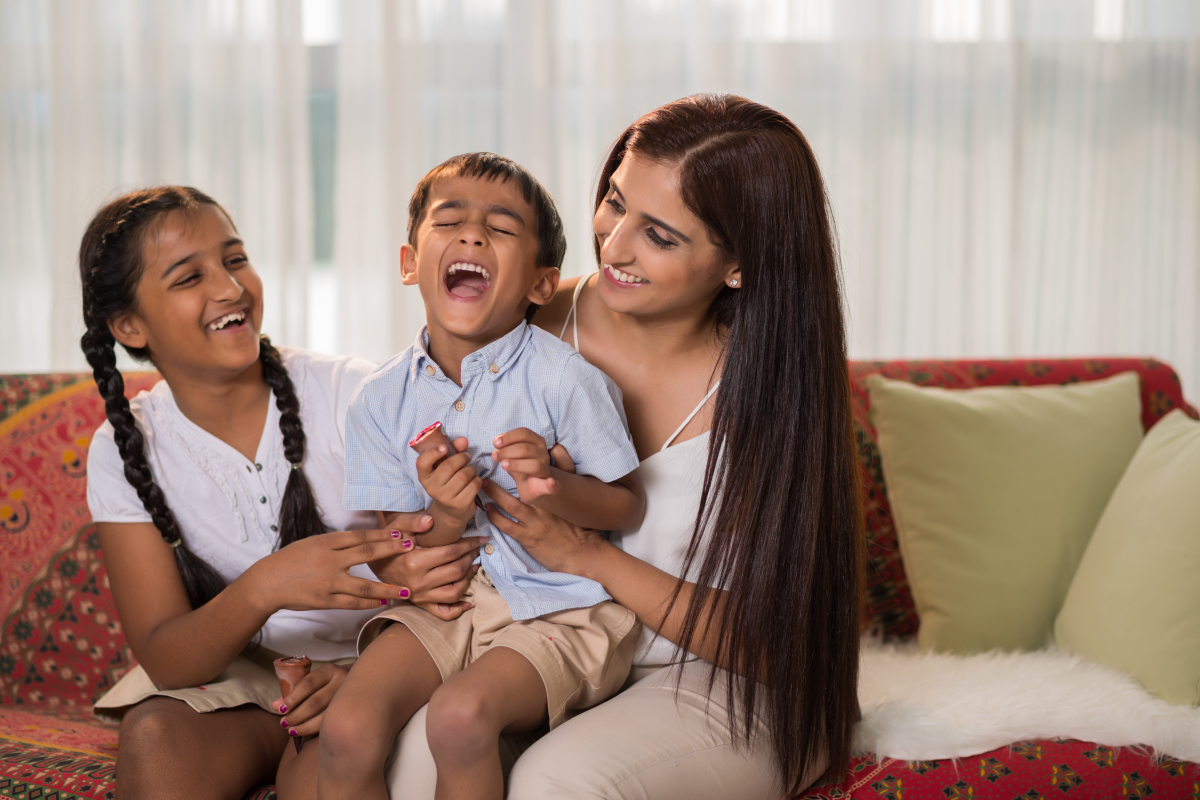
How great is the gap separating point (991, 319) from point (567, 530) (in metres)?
2.44

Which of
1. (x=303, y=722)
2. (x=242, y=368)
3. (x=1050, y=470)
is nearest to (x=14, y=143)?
(x=242, y=368)

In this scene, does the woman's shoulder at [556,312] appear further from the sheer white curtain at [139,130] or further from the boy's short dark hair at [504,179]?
the sheer white curtain at [139,130]

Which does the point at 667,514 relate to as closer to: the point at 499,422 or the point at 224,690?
the point at 499,422

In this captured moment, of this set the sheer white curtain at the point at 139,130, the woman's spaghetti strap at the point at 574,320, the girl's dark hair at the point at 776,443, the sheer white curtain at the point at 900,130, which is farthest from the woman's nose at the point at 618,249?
the sheer white curtain at the point at 139,130

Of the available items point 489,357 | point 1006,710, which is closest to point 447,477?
point 489,357

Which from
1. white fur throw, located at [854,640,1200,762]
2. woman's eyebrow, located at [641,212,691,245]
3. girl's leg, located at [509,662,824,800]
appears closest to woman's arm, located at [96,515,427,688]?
girl's leg, located at [509,662,824,800]

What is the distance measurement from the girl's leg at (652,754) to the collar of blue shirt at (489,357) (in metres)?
0.55

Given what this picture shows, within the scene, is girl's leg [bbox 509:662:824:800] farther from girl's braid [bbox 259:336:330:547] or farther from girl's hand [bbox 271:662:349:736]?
girl's braid [bbox 259:336:330:547]

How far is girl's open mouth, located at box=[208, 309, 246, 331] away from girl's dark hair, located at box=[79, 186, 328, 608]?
0.15 meters

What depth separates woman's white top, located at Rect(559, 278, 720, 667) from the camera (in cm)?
158

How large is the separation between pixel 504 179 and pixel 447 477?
496mm

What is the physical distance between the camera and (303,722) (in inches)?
56.9

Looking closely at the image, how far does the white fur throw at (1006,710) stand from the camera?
62.7 inches

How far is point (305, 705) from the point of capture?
145 cm
